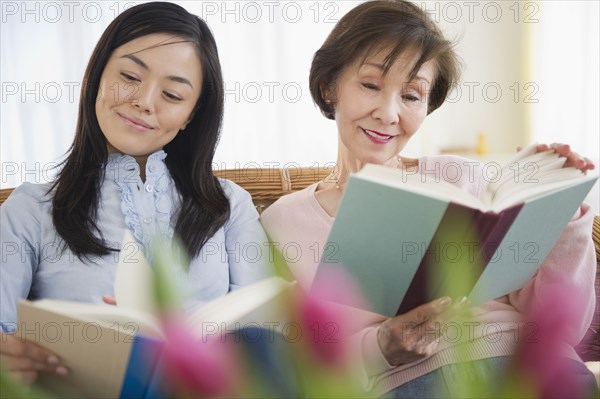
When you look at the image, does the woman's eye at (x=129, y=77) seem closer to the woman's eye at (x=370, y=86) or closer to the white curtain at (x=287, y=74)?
the woman's eye at (x=370, y=86)

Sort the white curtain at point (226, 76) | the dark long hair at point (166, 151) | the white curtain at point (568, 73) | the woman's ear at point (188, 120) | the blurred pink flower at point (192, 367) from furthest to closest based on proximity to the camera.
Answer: the white curtain at point (226, 76), the white curtain at point (568, 73), the woman's ear at point (188, 120), the dark long hair at point (166, 151), the blurred pink flower at point (192, 367)

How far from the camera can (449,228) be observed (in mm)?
794

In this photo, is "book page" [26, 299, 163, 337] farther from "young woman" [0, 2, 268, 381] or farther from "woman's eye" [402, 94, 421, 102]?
"woman's eye" [402, 94, 421, 102]

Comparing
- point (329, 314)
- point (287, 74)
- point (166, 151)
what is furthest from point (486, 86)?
point (329, 314)

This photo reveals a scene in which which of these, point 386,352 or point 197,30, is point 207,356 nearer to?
point 386,352

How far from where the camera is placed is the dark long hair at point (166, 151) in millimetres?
1211

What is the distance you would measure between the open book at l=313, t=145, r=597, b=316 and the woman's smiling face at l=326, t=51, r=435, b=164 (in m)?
0.29

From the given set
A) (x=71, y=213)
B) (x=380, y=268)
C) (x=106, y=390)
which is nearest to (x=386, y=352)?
(x=380, y=268)

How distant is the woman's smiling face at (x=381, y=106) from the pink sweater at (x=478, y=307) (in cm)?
13

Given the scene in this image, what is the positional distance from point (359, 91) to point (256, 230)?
0.34 m

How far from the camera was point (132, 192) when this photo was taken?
126 centimetres

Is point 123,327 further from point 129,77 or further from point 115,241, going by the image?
point 129,77

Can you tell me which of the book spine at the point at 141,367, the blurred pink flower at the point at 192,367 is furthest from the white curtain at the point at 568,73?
the blurred pink flower at the point at 192,367

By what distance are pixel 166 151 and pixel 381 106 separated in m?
0.46
